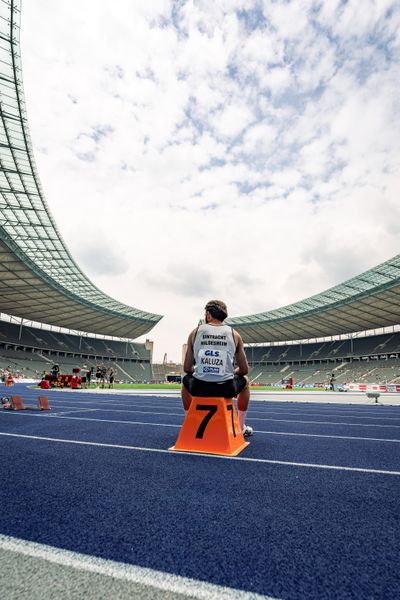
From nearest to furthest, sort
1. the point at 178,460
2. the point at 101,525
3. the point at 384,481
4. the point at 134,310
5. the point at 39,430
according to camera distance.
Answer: the point at 101,525, the point at 384,481, the point at 178,460, the point at 39,430, the point at 134,310

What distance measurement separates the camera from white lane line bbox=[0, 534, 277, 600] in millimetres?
1190

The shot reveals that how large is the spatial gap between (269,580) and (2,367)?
2188 inches

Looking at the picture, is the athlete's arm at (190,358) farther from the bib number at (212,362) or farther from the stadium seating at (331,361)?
the stadium seating at (331,361)

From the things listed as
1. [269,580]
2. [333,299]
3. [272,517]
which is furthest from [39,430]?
[333,299]

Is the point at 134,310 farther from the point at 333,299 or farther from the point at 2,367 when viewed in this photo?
the point at 333,299

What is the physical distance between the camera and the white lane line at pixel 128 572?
3.91 ft

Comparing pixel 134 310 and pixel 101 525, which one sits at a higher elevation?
pixel 134 310

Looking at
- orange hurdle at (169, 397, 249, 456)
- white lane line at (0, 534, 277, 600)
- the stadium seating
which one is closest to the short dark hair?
orange hurdle at (169, 397, 249, 456)

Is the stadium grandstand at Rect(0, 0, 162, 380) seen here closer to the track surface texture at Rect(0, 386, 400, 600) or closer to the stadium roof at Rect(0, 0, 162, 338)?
the stadium roof at Rect(0, 0, 162, 338)

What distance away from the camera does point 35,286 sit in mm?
42562

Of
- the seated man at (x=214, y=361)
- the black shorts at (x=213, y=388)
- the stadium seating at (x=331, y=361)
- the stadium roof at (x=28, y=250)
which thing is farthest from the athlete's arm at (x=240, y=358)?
the stadium seating at (x=331, y=361)

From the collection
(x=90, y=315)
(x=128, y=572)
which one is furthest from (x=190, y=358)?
(x=90, y=315)

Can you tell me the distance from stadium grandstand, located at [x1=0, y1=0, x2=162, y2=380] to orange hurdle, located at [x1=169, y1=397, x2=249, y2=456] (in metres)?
19.6

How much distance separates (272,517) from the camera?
1938mm
